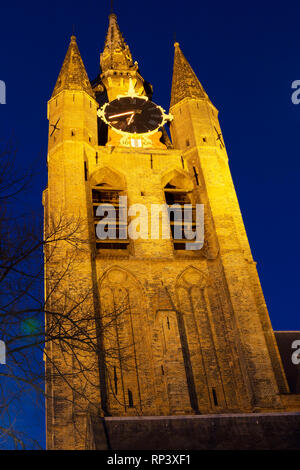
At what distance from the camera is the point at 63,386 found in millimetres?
17938

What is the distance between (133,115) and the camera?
2891cm

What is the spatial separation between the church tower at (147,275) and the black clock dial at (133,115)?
0.06m

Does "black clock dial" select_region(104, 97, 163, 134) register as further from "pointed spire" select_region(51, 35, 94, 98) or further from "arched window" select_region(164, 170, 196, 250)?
"arched window" select_region(164, 170, 196, 250)

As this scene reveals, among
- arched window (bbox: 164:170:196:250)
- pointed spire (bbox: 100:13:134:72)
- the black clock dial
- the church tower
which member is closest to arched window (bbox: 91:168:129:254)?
the church tower

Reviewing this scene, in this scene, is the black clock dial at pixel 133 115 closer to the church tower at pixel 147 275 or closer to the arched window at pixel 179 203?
the church tower at pixel 147 275

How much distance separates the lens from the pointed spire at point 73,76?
93.4 ft

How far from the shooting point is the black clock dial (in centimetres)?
2825

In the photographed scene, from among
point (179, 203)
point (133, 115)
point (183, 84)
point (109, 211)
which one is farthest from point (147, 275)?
point (183, 84)

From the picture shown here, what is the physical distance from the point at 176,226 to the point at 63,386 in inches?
334

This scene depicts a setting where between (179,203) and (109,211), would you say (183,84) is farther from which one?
(109,211)

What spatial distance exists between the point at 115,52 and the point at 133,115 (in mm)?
11594

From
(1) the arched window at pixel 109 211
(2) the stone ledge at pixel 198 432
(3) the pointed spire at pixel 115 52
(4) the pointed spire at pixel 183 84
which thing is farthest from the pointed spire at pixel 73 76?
(2) the stone ledge at pixel 198 432

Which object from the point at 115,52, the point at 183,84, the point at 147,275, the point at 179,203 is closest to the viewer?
the point at 147,275

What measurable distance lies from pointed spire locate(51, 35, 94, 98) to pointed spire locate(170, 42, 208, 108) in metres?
4.30
